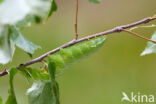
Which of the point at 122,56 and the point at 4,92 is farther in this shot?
the point at 122,56

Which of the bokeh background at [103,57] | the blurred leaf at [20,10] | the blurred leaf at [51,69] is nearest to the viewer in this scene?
the blurred leaf at [20,10]

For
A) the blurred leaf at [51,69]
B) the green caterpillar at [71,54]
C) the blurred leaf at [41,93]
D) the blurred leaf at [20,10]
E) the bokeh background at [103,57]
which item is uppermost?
the blurred leaf at [20,10]

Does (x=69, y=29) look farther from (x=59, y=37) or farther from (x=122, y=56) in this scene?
(x=122, y=56)

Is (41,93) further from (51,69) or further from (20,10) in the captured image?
(20,10)

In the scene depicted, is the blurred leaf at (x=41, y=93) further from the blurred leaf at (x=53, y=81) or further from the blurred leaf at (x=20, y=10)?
the blurred leaf at (x=20, y=10)

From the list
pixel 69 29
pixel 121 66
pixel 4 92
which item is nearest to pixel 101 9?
pixel 69 29

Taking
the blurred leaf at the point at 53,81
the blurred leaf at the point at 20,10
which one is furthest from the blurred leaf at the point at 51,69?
the blurred leaf at the point at 20,10

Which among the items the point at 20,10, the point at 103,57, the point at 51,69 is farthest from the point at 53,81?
the point at 103,57
